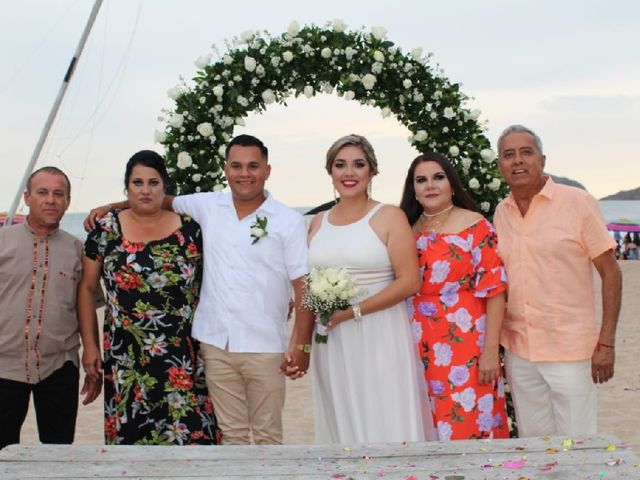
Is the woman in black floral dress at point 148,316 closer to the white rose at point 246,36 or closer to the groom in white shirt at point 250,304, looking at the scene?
the groom in white shirt at point 250,304

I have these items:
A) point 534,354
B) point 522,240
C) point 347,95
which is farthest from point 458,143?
point 534,354

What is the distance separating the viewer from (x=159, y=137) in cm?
625

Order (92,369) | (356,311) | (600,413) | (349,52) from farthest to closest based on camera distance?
(600,413) → (349,52) → (92,369) → (356,311)

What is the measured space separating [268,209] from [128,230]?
87cm

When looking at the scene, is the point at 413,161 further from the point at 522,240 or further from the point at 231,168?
the point at 231,168

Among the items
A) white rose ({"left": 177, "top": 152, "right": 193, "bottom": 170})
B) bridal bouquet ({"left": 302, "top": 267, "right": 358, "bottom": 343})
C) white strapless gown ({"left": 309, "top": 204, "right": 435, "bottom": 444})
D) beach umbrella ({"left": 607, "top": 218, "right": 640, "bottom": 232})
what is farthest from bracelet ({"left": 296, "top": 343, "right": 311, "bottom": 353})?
beach umbrella ({"left": 607, "top": 218, "right": 640, "bottom": 232})

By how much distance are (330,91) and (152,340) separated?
111 inches

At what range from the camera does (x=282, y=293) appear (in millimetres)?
4816

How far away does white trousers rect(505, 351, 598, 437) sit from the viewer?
4613 millimetres

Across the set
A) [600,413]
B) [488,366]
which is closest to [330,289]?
[488,366]

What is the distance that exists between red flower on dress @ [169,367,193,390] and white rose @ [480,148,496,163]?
2.95m

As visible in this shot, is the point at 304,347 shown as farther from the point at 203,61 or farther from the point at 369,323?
the point at 203,61

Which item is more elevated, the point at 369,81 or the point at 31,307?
the point at 369,81

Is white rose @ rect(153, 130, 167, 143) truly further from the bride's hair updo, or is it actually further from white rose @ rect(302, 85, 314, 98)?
the bride's hair updo
